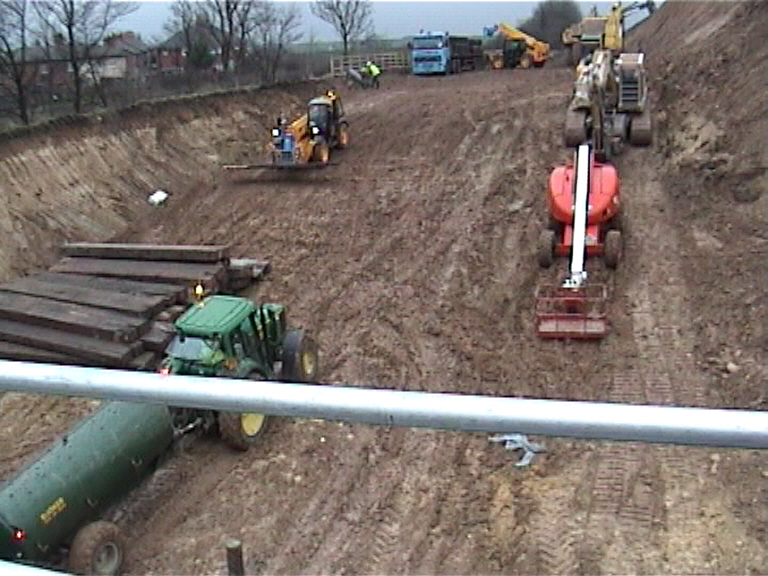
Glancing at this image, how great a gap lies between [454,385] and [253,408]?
31.9 ft

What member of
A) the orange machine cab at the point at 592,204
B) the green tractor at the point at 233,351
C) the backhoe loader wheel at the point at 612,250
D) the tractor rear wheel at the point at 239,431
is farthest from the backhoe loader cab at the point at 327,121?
the tractor rear wheel at the point at 239,431

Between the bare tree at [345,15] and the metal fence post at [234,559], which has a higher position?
the bare tree at [345,15]

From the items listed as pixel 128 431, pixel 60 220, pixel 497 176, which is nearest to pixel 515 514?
pixel 128 431

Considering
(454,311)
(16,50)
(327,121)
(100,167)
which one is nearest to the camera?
(454,311)

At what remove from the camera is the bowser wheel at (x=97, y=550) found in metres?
7.40

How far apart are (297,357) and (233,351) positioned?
4.12 ft

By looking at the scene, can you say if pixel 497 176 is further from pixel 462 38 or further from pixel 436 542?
pixel 462 38

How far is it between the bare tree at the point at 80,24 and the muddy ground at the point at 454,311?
7.86 meters

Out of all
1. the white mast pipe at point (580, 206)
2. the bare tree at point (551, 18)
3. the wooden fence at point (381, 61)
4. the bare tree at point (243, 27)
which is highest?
the bare tree at point (551, 18)

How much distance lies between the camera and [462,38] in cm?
3716

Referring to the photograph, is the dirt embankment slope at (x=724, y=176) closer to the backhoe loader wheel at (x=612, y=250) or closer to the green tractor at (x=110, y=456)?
the backhoe loader wheel at (x=612, y=250)

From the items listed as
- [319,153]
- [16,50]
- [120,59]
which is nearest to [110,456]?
[319,153]

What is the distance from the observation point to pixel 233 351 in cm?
970

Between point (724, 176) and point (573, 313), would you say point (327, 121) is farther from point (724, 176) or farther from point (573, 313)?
point (573, 313)
